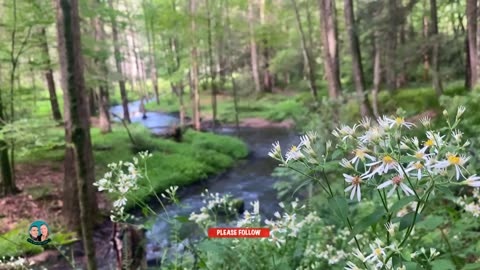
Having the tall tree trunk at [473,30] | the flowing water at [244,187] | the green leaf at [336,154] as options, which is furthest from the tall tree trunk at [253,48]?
the green leaf at [336,154]

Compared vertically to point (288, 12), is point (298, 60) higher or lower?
lower

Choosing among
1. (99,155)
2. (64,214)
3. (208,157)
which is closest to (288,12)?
(208,157)

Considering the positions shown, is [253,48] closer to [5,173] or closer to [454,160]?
[5,173]

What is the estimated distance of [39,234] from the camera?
247cm

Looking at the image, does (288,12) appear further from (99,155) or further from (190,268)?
(190,268)

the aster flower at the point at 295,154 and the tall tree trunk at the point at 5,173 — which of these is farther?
the tall tree trunk at the point at 5,173

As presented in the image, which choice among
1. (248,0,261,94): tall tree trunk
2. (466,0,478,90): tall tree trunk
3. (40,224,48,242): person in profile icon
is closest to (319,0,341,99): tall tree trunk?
(466,0,478,90): tall tree trunk

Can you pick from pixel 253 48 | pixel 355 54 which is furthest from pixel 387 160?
pixel 253 48

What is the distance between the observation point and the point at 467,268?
1373 mm

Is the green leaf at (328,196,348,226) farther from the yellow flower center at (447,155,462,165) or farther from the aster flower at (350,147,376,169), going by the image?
the yellow flower center at (447,155,462,165)

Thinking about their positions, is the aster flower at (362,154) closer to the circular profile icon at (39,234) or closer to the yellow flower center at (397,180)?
the yellow flower center at (397,180)

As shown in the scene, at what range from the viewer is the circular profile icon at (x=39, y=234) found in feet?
8.04

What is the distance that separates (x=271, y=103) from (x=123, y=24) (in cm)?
1347

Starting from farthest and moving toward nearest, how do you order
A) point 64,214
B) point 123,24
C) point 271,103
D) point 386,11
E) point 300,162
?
1. point 271,103
2. point 123,24
3. point 386,11
4. point 64,214
5. point 300,162
